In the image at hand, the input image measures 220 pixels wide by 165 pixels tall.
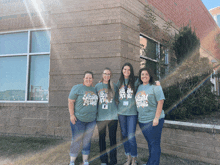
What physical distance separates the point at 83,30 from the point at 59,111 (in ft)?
7.98

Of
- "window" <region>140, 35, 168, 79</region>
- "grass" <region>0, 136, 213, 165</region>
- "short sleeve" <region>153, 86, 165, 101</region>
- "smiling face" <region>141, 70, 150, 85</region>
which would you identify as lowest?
"grass" <region>0, 136, 213, 165</region>

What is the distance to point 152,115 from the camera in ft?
9.04

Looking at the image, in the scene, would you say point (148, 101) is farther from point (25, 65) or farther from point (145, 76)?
point (25, 65)

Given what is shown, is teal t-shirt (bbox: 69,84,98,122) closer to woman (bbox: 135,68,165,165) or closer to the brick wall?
woman (bbox: 135,68,165,165)

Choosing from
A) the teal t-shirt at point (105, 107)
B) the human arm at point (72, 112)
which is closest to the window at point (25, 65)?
the human arm at point (72, 112)

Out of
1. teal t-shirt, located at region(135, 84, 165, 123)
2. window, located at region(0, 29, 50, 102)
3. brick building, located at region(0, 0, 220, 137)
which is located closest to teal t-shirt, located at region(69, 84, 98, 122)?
teal t-shirt, located at region(135, 84, 165, 123)

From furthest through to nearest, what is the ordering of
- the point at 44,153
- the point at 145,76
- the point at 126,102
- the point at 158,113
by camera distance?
the point at 44,153 < the point at 126,102 < the point at 145,76 < the point at 158,113

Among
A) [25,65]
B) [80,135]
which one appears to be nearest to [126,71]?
[80,135]

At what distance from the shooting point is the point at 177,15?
26.2 feet

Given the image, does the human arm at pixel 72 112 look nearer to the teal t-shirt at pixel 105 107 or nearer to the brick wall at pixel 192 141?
the teal t-shirt at pixel 105 107

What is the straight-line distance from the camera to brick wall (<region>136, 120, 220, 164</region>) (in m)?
3.24

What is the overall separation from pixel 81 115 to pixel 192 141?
232cm

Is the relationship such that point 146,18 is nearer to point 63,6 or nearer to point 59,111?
point 63,6

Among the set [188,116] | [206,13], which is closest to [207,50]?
[206,13]
